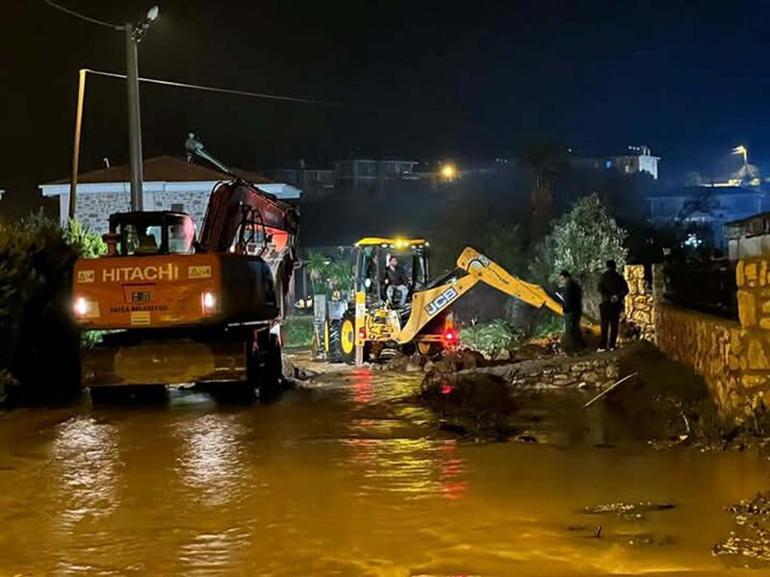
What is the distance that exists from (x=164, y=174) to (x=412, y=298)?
1876 cm

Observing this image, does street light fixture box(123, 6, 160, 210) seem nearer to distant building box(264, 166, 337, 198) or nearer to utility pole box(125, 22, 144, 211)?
utility pole box(125, 22, 144, 211)

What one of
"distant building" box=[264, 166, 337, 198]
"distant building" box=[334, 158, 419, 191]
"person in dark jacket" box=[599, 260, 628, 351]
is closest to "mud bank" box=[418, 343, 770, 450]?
"person in dark jacket" box=[599, 260, 628, 351]

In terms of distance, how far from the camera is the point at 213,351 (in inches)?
613

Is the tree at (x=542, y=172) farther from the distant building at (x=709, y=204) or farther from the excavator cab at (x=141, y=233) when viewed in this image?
the excavator cab at (x=141, y=233)

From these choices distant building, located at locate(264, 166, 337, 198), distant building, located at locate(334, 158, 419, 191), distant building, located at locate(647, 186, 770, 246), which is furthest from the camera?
distant building, located at locate(334, 158, 419, 191)

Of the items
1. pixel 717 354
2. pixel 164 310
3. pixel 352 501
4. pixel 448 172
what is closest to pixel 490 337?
pixel 164 310

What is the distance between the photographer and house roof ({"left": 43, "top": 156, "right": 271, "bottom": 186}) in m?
39.5

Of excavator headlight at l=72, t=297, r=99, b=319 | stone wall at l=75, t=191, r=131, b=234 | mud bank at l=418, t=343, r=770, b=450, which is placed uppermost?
stone wall at l=75, t=191, r=131, b=234

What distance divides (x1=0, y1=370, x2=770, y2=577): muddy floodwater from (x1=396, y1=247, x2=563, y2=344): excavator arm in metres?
9.74

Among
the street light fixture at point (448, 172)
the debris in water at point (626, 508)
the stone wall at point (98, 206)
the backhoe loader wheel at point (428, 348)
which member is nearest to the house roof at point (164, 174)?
the stone wall at point (98, 206)

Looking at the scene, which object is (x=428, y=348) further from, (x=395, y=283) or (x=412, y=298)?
(x=395, y=283)

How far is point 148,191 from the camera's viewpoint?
129ft

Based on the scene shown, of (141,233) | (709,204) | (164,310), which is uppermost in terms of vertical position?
(709,204)

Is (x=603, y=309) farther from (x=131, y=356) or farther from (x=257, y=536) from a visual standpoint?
(x=257, y=536)
